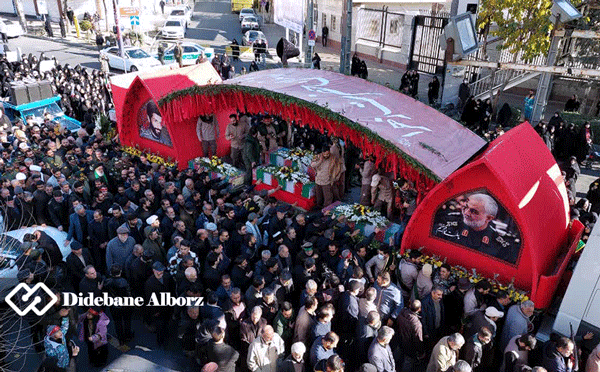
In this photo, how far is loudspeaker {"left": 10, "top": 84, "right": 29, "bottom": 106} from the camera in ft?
51.6

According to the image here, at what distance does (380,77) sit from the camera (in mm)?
23156

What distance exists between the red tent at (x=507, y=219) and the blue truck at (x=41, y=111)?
12.7 meters

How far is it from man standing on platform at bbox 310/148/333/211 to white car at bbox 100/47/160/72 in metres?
16.4

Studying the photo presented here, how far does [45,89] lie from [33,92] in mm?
447

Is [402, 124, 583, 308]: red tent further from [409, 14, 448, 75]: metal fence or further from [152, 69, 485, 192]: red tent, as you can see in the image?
[409, 14, 448, 75]: metal fence

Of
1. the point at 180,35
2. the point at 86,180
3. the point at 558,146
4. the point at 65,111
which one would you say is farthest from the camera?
the point at 180,35

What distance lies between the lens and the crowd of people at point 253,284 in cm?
557

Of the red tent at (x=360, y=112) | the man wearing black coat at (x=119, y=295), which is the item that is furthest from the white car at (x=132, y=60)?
the man wearing black coat at (x=119, y=295)

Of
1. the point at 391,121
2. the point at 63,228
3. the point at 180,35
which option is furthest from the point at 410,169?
the point at 180,35

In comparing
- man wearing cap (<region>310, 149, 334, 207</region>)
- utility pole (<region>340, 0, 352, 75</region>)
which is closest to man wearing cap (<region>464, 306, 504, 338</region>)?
man wearing cap (<region>310, 149, 334, 207</region>)

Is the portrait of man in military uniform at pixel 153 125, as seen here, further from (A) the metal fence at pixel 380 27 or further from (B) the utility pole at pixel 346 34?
(A) the metal fence at pixel 380 27

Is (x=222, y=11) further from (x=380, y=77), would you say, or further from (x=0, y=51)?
(x=380, y=77)

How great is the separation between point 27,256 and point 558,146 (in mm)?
13300

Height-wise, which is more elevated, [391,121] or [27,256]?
[391,121]
